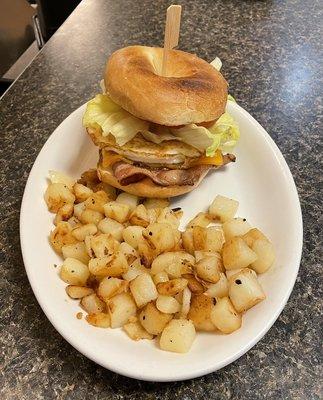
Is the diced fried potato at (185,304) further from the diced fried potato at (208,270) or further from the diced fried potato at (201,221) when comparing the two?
the diced fried potato at (201,221)

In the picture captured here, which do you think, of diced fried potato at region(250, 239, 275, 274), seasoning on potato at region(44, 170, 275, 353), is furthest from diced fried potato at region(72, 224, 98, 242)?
diced fried potato at region(250, 239, 275, 274)

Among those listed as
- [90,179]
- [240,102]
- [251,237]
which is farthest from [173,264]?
[240,102]

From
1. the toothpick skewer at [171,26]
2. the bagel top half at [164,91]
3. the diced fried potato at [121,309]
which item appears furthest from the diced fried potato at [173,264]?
the toothpick skewer at [171,26]

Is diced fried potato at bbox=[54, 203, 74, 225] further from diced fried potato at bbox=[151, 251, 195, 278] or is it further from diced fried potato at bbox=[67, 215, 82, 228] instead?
diced fried potato at bbox=[151, 251, 195, 278]

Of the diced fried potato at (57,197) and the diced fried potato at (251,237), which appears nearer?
the diced fried potato at (251,237)

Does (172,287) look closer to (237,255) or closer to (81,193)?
(237,255)

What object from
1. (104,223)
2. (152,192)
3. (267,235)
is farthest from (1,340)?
(267,235)

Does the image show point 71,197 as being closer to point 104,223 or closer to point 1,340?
point 104,223

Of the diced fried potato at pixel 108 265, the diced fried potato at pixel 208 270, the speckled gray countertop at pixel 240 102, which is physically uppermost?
the diced fried potato at pixel 108 265
